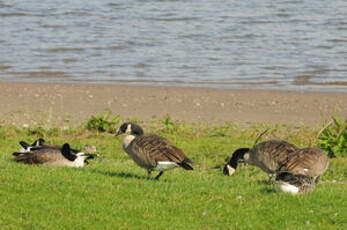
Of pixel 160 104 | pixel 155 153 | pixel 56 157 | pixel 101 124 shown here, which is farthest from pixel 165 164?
pixel 160 104

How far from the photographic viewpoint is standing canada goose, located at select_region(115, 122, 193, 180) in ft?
35.0

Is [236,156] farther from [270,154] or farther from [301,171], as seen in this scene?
[301,171]

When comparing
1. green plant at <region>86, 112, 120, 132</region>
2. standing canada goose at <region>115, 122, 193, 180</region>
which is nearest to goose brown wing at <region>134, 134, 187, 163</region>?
standing canada goose at <region>115, 122, 193, 180</region>

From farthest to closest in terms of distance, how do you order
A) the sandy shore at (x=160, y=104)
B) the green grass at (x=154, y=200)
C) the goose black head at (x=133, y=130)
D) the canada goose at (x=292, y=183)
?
the sandy shore at (x=160, y=104) → the goose black head at (x=133, y=130) → the canada goose at (x=292, y=183) → the green grass at (x=154, y=200)

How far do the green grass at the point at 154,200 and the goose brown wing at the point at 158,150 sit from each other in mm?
318

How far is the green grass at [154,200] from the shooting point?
28.6 ft

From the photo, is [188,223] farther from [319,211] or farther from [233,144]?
[233,144]

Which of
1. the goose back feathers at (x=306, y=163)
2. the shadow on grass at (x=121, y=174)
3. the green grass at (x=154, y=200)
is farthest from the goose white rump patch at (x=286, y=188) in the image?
the shadow on grass at (x=121, y=174)

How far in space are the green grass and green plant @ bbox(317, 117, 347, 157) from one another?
1039 mm

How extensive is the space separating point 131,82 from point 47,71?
11.3ft

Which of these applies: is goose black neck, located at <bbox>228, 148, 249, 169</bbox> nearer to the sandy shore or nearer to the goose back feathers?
the goose back feathers

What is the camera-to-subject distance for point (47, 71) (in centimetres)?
2614

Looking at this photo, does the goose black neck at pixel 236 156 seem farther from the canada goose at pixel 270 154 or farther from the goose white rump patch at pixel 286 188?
the goose white rump patch at pixel 286 188

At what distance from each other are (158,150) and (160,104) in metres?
9.57
